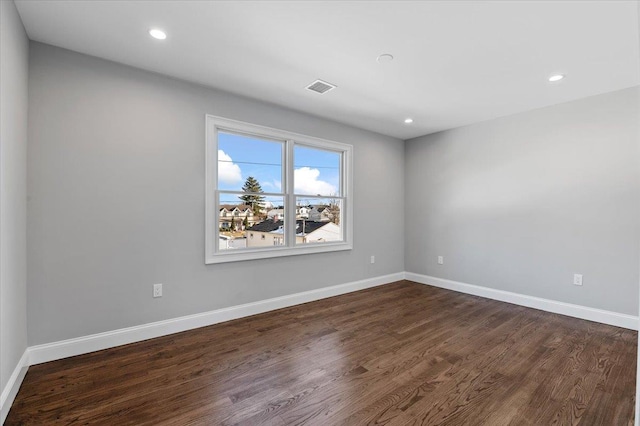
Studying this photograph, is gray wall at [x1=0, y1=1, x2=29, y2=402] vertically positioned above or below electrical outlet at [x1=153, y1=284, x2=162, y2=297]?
above

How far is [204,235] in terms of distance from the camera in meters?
2.94

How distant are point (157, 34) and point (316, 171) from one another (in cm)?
237

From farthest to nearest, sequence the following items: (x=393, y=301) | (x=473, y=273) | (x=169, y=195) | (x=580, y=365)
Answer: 1. (x=473, y=273)
2. (x=393, y=301)
3. (x=169, y=195)
4. (x=580, y=365)

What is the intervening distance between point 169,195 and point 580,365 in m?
3.83

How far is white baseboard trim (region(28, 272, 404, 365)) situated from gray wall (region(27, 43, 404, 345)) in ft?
0.21

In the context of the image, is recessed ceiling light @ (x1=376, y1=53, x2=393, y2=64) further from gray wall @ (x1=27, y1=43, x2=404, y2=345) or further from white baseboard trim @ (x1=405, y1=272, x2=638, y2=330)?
white baseboard trim @ (x1=405, y1=272, x2=638, y2=330)

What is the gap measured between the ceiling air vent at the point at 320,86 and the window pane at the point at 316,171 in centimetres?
88

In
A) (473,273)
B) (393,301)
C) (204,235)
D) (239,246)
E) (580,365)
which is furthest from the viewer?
(473,273)

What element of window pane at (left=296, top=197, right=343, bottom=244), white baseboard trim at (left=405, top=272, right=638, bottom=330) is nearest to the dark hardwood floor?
white baseboard trim at (left=405, top=272, right=638, bottom=330)

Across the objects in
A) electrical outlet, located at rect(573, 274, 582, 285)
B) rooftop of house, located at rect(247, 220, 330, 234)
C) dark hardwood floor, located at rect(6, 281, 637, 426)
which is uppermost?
rooftop of house, located at rect(247, 220, 330, 234)

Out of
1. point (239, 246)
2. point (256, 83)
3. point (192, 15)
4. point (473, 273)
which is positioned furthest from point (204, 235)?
point (473, 273)

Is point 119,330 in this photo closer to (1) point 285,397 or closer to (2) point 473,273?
(1) point 285,397

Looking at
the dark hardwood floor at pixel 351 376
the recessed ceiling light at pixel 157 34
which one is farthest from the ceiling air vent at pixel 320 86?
the dark hardwood floor at pixel 351 376

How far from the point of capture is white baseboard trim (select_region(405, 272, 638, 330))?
2946mm
